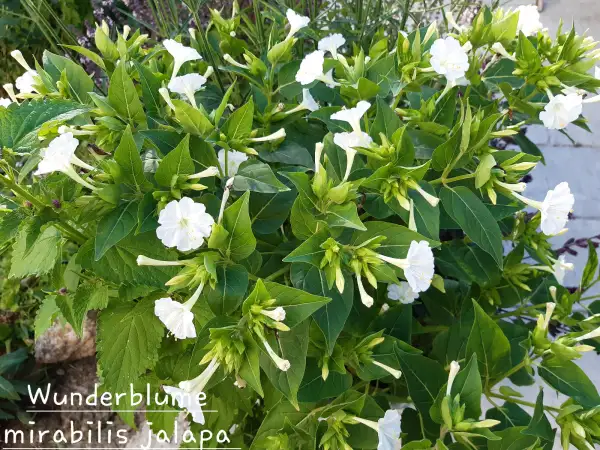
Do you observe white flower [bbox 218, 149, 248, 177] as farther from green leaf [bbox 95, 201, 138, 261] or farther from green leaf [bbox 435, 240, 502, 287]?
green leaf [bbox 435, 240, 502, 287]

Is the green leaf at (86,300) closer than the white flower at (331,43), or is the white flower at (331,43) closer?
the green leaf at (86,300)

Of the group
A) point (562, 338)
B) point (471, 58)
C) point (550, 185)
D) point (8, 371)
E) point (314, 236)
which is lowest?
point (8, 371)

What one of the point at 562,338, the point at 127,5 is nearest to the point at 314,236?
the point at 562,338

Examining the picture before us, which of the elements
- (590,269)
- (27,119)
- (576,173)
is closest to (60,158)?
(27,119)

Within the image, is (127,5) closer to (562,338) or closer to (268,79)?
(268,79)

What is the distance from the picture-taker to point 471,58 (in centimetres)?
71

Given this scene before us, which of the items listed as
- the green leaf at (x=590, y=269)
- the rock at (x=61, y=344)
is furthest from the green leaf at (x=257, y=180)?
the rock at (x=61, y=344)

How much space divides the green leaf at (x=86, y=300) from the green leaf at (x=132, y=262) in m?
0.09

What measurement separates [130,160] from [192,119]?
0.09 m

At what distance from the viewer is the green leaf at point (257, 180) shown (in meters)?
0.57

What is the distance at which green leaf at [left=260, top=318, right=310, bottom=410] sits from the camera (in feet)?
1.81

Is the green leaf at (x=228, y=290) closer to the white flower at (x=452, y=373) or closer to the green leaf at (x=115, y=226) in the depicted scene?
the green leaf at (x=115, y=226)

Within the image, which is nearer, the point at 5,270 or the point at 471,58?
the point at 471,58

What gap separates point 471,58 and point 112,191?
52 centimetres
